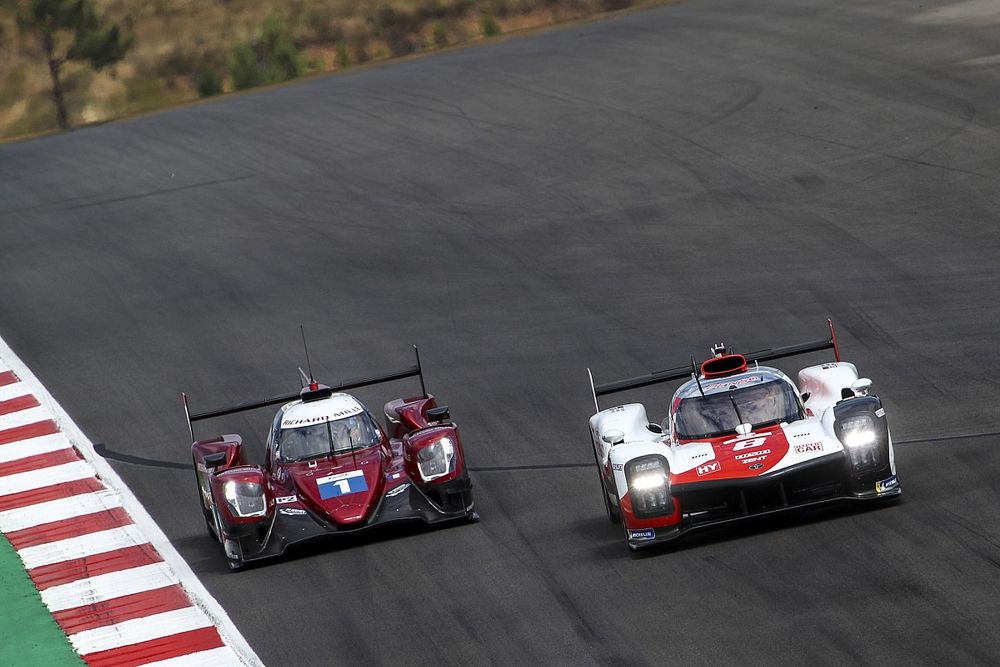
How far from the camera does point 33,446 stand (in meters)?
18.3

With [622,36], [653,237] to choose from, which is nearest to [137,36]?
[622,36]

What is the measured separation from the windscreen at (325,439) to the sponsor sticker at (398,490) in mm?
941

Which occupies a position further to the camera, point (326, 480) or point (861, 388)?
point (326, 480)

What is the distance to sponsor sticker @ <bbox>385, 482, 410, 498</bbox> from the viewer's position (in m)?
14.2

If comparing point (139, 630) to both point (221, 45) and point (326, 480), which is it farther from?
point (221, 45)

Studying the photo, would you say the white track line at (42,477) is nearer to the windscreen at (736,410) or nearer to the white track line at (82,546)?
the white track line at (82,546)

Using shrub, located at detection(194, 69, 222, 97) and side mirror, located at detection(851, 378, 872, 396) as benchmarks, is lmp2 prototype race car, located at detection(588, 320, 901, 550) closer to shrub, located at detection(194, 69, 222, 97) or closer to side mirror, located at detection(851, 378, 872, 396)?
side mirror, located at detection(851, 378, 872, 396)

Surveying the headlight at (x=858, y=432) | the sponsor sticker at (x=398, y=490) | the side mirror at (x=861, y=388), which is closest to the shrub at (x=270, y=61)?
the sponsor sticker at (x=398, y=490)

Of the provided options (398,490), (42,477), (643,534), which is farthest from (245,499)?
(42,477)

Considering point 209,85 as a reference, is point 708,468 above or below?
above

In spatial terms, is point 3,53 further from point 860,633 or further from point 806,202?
point 860,633

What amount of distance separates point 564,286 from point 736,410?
351 inches

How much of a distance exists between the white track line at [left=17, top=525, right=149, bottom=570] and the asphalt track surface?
0.50 metres

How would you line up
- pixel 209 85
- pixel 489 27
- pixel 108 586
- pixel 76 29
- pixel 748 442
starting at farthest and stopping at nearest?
pixel 76 29
pixel 209 85
pixel 489 27
pixel 108 586
pixel 748 442
